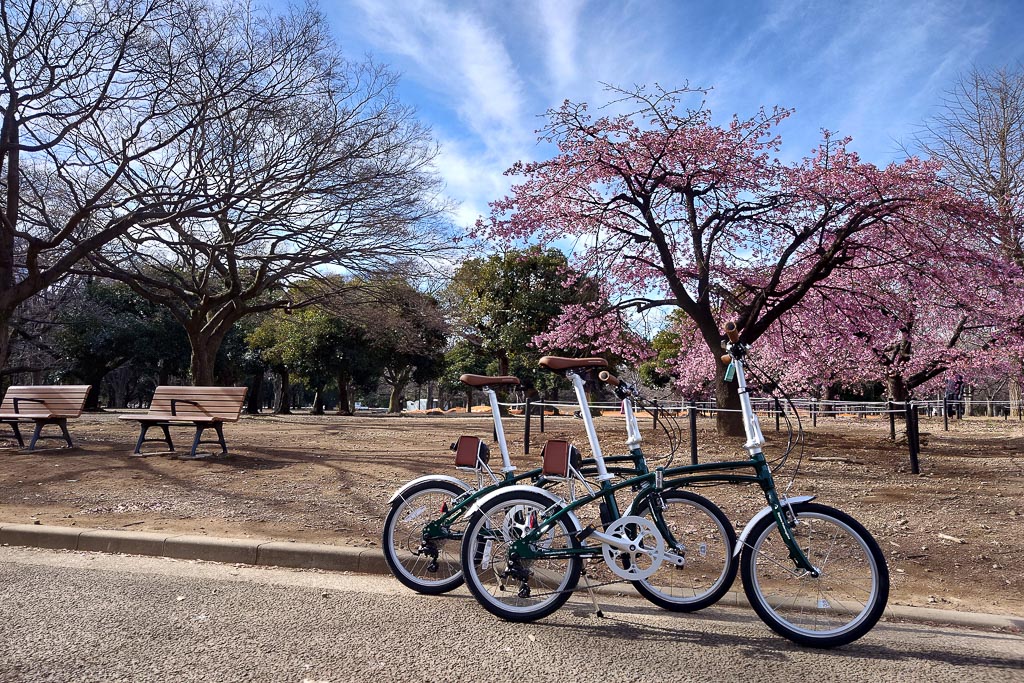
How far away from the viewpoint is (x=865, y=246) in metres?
12.4

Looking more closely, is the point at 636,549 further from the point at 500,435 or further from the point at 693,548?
the point at 500,435

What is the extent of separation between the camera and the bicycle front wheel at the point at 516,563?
13.7 feet

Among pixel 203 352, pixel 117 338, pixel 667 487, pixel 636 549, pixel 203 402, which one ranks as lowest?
pixel 636 549

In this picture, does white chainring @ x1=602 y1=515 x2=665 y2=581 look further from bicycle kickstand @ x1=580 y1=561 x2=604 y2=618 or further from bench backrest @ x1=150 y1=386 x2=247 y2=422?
bench backrest @ x1=150 y1=386 x2=247 y2=422

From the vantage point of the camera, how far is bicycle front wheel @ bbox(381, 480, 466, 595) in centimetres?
485

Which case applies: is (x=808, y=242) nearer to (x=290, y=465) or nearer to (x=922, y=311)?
(x=922, y=311)

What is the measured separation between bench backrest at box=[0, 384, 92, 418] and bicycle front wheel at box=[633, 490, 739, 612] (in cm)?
1005

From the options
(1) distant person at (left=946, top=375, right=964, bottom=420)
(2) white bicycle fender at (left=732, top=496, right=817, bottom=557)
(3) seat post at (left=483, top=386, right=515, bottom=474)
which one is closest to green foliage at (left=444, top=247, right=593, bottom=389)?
(1) distant person at (left=946, top=375, right=964, bottom=420)

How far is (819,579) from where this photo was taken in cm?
391

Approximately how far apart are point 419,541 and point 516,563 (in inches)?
A: 35.4

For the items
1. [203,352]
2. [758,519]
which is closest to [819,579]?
[758,519]

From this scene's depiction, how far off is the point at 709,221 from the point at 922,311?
21.0 ft

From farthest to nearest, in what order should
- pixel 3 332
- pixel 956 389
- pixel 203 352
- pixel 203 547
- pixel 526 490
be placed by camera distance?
pixel 956 389 → pixel 203 352 → pixel 3 332 → pixel 203 547 → pixel 526 490

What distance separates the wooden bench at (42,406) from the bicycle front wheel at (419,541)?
8.49 meters
